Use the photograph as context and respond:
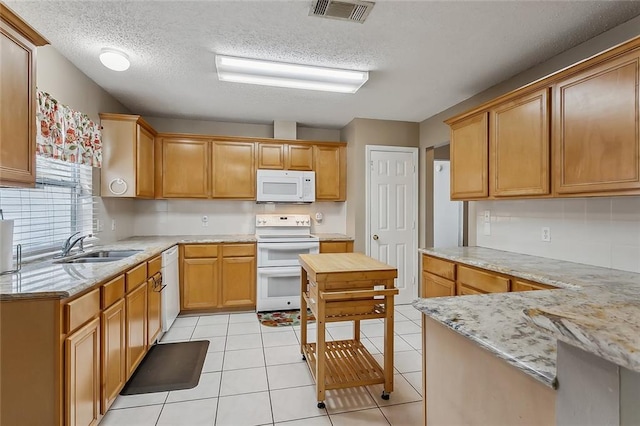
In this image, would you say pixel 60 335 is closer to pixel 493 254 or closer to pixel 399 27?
pixel 399 27

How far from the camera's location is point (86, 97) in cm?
280

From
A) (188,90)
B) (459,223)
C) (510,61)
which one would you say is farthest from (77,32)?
(459,223)

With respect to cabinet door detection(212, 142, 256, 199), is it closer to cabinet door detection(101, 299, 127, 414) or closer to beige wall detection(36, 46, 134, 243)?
beige wall detection(36, 46, 134, 243)

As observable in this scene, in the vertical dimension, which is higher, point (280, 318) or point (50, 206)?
point (50, 206)

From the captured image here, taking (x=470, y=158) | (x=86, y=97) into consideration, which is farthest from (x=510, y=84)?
(x=86, y=97)

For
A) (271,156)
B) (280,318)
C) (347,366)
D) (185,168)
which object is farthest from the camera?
(271,156)

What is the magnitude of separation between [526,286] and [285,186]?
2.88m

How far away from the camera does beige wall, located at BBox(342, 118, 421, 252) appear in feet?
13.3

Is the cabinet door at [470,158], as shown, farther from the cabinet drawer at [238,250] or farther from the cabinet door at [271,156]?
the cabinet drawer at [238,250]

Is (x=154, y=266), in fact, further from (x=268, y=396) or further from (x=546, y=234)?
(x=546, y=234)

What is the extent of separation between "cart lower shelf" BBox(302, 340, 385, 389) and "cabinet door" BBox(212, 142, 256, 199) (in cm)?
222

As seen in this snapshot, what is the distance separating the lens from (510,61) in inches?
98.3

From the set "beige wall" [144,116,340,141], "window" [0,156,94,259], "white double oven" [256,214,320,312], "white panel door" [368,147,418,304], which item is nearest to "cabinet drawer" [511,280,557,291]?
"white panel door" [368,147,418,304]

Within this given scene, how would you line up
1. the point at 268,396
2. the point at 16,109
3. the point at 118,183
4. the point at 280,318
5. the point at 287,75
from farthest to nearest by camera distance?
the point at 280,318 → the point at 118,183 → the point at 287,75 → the point at 268,396 → the point at 16,109
